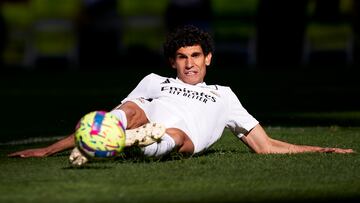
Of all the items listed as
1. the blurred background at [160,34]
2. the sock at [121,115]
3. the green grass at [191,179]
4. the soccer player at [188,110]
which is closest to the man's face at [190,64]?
the soccer player at [188,110]

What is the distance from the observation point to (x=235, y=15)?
33312 mm

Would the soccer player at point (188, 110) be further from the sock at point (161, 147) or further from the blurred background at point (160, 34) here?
the blurred background at point (160, 34)

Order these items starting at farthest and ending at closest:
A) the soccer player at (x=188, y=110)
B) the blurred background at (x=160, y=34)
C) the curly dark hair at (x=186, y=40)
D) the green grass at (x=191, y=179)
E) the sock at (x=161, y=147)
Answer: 1. the blurred background at (x=160, y=34)
2. the curly dark hair at (x=186, y=40)
3. the soccer player at (x=188, y=110)
4. the sock at (x=161, y=147)
5. the green grass at (x=191, y=179)

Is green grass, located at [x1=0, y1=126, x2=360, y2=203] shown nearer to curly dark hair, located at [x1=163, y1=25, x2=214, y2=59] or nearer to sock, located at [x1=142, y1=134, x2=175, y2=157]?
sock, located at [x1=142, y1=134, x2=175, y2=157]

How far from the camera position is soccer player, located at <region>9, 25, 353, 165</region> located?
11.1 m

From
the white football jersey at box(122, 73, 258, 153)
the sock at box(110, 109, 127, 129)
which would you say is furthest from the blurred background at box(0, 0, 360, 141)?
the sock at box(110, 109, 127, 129)

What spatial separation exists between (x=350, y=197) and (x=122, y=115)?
8.40 ft

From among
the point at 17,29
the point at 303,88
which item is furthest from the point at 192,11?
the point at 303,88


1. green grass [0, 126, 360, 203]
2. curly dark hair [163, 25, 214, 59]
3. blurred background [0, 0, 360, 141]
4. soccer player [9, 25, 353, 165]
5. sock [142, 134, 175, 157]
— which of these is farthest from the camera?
blurred background [0, 0, 360, 141]

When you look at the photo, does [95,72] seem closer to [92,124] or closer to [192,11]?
[192,11]

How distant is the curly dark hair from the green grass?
1.01m

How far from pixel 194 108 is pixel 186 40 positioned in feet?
2.56

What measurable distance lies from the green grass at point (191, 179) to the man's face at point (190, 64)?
75cm

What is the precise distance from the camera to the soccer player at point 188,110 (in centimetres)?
1110
